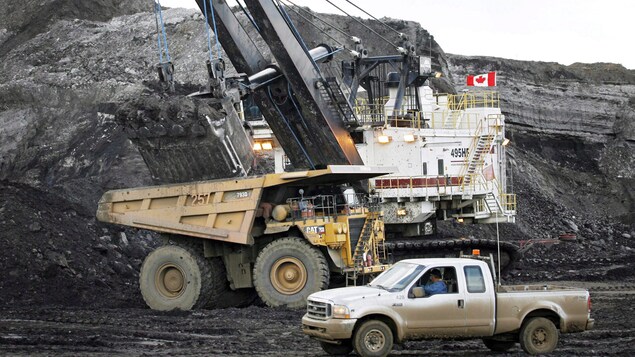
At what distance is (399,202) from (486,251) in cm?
282

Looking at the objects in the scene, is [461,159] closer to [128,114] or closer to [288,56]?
[288,56]

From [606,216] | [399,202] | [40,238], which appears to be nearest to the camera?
[40,238]

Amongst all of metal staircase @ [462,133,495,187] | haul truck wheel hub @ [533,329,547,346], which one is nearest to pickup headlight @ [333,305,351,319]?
haul truck wheel hub @ [533,329,547,346]

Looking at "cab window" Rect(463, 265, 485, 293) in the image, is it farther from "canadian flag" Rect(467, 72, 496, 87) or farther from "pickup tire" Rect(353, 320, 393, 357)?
"canadian flag" Rect(467, 72, 496, 87)

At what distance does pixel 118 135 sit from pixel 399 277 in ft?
64.6

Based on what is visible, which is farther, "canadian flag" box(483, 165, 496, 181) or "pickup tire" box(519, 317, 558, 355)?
"canadian flag" box(483, 165, 496, 181)

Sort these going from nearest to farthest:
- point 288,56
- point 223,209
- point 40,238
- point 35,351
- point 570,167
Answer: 1. point 35,351
2. point 223,209
3. point 288,56
4. point 40,238
5. point 570,167

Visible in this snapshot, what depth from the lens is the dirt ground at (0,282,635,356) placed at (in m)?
15.1

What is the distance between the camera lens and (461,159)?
27750 millimetres

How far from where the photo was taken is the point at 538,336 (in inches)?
593

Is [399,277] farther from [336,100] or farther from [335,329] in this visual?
[336,100]

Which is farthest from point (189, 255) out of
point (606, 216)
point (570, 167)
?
point (570, 167)

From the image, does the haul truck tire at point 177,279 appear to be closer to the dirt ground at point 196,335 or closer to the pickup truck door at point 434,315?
the dirt ground at point 196,335

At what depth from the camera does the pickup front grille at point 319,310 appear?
14445mm
